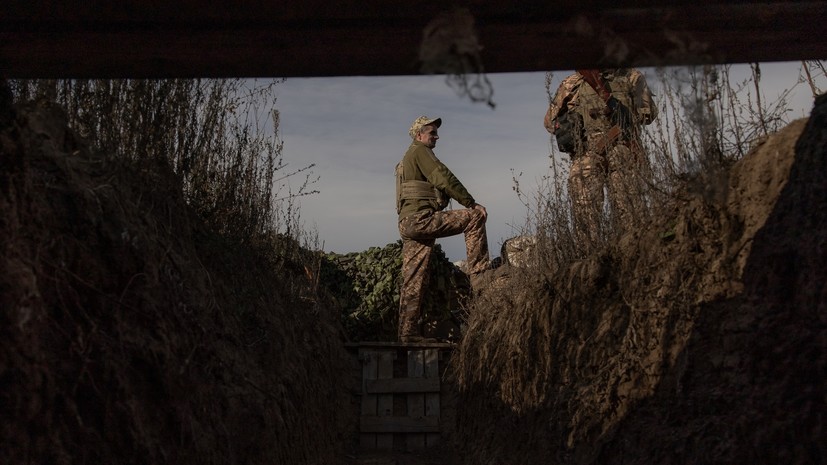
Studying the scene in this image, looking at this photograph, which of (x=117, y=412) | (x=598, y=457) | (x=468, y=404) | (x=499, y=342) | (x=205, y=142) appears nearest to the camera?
→ (x=117, y=412)

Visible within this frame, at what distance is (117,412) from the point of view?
3.60 meters

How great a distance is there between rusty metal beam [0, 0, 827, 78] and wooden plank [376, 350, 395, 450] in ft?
20.1

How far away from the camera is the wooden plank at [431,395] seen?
9.10m

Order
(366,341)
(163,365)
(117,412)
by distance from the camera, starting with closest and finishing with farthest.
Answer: (117,412), (163,365), (366,341)

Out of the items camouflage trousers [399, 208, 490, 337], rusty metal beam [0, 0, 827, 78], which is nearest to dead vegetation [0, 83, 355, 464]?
rusty metal beam [0, 0, 827, 78]

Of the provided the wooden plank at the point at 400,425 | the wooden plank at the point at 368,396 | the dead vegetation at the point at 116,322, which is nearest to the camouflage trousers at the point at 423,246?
the wooden plank at the point at 368,396

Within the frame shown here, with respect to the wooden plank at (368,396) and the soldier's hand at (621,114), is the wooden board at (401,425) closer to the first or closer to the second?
the wooden plank at (368,396)

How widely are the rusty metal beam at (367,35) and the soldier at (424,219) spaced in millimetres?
5806

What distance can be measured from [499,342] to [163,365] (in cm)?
416

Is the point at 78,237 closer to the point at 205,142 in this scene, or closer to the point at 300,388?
the point at 205,142

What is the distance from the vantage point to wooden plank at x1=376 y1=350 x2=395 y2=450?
9.14 m

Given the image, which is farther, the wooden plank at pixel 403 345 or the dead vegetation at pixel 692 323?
the wooden plank at pixel 403 345

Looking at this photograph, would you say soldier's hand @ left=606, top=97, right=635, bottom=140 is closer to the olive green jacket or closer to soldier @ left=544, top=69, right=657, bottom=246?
soldier @ left=544, top=69, right=657, bottom=246

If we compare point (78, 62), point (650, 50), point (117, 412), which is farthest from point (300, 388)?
point (650, 50)
